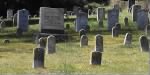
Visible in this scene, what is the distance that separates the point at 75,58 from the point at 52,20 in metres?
5.95

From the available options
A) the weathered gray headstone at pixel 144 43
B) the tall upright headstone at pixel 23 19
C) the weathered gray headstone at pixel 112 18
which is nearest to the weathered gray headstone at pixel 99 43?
the weathered gray headstone at pixel 144 43

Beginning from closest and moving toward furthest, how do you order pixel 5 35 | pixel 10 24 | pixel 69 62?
pixel 69 62 < pixel 5 35 < pixel 10 24

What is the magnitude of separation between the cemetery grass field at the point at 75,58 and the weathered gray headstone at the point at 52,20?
0.86 m

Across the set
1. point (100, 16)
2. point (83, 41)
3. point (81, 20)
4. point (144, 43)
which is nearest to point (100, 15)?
point (100, 16)

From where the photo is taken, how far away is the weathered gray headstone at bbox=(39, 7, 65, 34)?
21250 mm

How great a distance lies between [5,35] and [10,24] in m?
6.31

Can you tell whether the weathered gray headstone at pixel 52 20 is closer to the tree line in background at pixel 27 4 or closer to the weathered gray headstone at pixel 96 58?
the weathered gray headstone at pixel 96 58

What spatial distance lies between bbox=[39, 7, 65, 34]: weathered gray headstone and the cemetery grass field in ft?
2.83

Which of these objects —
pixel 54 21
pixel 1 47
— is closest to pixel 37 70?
pixel 1 47

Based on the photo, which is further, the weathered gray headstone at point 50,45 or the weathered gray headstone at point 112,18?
the weathered gray headstone at point 112,18

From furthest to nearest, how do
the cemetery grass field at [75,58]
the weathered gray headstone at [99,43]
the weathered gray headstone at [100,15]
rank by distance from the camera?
the weathered gray headstone at [100,15] → the weathered gray headstone at [99,43] → the cemetery grass field at [75,58]

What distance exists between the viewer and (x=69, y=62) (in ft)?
47.3

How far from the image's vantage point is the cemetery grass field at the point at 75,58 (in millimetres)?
12914

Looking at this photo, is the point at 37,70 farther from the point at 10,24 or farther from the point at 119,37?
the point at 10,24
